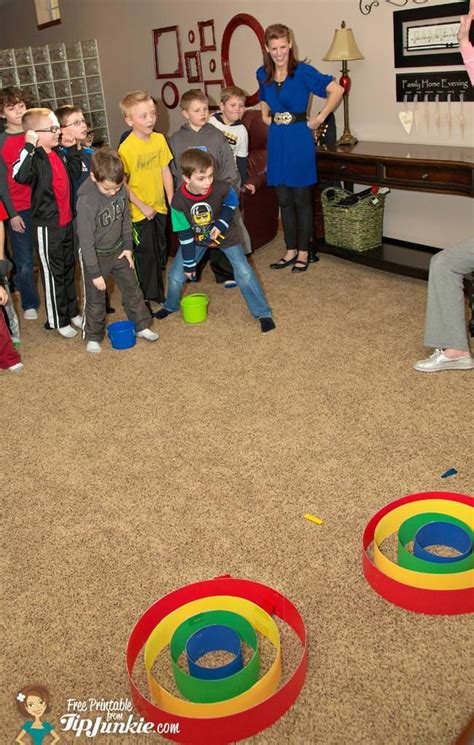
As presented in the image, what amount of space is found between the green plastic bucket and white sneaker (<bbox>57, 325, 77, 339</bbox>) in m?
0.60

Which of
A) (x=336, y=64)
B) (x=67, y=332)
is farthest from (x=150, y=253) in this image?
(x=336, y=64)

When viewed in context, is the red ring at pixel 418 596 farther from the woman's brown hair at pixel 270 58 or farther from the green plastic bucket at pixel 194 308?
the woman's brown hair at pixel 270 58

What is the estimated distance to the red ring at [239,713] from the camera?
1486 millimetres

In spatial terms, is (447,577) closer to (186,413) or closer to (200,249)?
(186,413)

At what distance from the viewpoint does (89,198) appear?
3.26m

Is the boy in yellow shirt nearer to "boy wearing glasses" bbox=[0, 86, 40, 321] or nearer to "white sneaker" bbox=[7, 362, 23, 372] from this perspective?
"boy wearing glasses" bbox=[0, 86, 40, 321]

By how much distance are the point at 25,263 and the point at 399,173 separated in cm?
213

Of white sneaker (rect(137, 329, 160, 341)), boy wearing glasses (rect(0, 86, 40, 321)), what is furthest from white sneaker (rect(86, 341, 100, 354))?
boy wearing glasses (rect(0, 86, 40, 321))

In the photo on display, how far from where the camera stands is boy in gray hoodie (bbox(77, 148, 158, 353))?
3178 millimetres

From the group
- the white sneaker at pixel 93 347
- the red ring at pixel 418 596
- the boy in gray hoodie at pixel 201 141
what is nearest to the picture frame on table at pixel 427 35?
the boy in gray hoodie at pixel 201 141

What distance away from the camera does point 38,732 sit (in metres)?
1.57

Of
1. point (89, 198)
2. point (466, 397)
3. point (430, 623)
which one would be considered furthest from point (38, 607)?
point (89, 198)

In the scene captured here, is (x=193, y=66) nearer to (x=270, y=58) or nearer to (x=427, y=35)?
(x=270, y=58)

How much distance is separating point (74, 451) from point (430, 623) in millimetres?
1482
